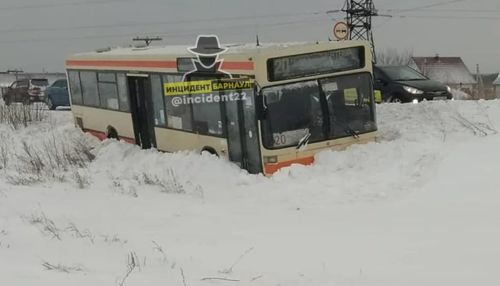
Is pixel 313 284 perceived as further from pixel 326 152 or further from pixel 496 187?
pixel 326 152

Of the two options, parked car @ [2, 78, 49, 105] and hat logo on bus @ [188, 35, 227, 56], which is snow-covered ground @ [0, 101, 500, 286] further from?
parked car @ [2, 78, 49, 105]

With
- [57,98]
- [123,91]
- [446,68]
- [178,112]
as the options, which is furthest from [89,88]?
[446,68]

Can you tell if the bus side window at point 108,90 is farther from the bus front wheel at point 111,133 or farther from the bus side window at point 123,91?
the bus front wheel at point 111,133

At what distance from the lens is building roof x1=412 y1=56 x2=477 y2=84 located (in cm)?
7796

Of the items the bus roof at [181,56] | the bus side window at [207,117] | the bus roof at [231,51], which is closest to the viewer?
the bus roof at [181,56]

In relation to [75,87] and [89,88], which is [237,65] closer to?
[89,88]

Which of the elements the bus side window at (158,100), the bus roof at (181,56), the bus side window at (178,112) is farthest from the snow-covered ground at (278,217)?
the bus roof at (181,56)

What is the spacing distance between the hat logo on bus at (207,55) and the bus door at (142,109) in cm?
195

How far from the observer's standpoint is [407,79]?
18.6m

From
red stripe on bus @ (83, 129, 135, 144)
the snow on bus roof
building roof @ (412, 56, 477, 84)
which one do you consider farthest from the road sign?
building roof @ (412, 56, 477, 84)

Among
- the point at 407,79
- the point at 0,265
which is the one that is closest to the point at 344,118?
the point at 0,265

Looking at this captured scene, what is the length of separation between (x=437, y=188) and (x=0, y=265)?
6.22 metres

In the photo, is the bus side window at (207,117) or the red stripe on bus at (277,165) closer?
the red stripe on bus at (277,165)

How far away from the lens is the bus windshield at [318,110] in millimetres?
10484
